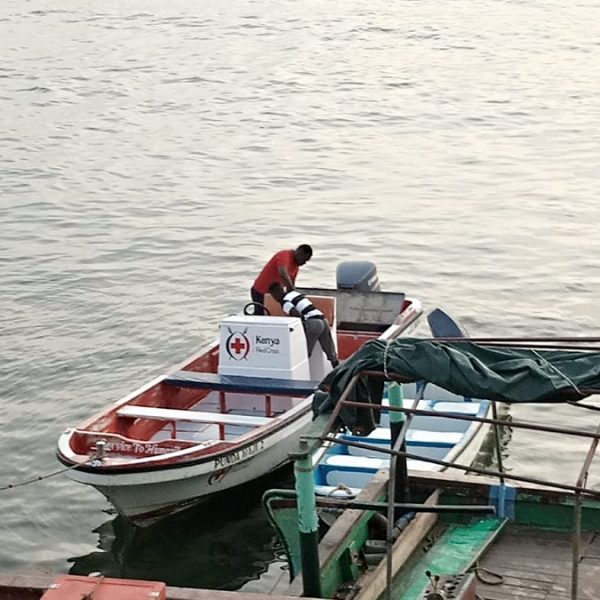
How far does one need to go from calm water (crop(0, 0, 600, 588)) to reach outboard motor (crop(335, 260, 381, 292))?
260 centimetres

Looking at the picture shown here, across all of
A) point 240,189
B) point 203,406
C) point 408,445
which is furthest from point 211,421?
point 240,189

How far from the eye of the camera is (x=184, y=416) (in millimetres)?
13250

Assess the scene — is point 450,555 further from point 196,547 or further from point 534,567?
point 196,547

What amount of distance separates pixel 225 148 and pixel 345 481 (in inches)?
757

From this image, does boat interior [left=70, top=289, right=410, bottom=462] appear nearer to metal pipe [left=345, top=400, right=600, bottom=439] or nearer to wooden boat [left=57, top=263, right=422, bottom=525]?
wooden boat [left=57, top=263, right=422, bottom=525]

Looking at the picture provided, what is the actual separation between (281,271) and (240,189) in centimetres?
1289

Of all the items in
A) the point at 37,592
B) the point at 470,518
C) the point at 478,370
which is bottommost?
the point at 470,518

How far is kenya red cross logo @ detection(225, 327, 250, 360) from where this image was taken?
14.2 meters

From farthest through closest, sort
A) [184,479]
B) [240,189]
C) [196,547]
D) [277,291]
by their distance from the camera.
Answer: [240,189], [277,291], [196,547], [184,479]

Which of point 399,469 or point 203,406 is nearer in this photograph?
point 399,469

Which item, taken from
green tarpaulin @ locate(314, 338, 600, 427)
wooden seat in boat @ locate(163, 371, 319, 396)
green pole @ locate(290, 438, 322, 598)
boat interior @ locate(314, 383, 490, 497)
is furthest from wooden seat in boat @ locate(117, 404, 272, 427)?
green pole @ locate(290, 438, 322, 598)

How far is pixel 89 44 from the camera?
136 feet

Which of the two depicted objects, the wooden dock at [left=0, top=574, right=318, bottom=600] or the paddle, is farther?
the paddle

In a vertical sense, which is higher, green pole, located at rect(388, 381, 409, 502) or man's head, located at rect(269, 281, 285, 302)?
man's head, located at rect(269, 281, 285, 302)
